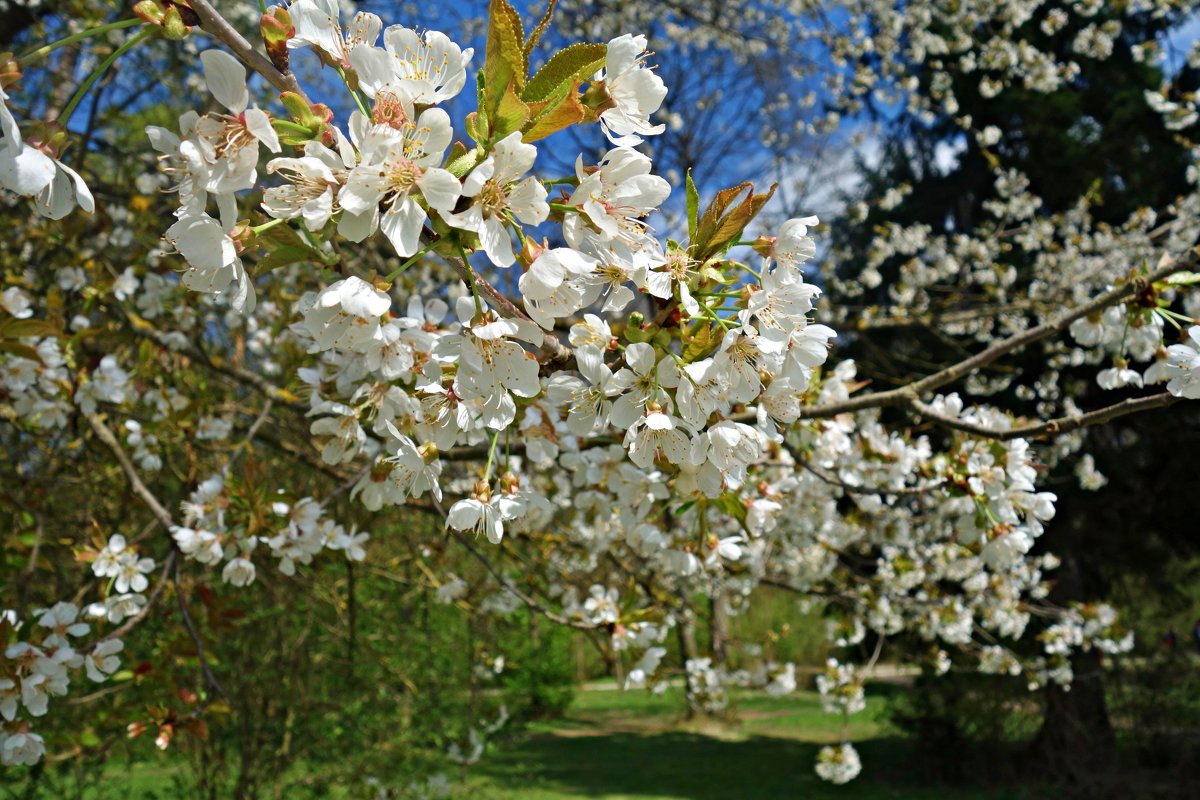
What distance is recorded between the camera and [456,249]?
713 mm

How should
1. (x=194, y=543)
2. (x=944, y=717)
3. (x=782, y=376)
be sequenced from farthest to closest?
1. (x=944, y=717)
2. (x=194, y=543)
3. (x=782, y=376)

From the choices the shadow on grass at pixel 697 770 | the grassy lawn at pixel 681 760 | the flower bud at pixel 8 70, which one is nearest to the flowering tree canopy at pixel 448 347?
the flower bud at pixel 8 70

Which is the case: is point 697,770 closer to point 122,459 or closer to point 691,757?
point 691,757

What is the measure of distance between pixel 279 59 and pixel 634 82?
33 centimetres

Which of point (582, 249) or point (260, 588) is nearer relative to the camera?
point (582, 249)

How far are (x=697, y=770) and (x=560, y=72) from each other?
8493 millimetres

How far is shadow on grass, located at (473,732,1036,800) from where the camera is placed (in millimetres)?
7055

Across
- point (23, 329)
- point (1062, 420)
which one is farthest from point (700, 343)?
point (23, 329)

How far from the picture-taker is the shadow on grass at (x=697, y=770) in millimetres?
7055

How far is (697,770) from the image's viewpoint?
818 centimetres

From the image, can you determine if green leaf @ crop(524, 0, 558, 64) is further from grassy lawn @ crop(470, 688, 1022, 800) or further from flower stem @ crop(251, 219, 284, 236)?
grassy lawn @ crop(470, 688, 1022, 800)


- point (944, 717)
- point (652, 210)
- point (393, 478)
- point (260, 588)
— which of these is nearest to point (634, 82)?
point (652, 210)

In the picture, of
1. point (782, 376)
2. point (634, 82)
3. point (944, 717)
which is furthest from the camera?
point (944, 717)

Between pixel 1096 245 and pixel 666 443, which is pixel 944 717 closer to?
pixel 1096 245
